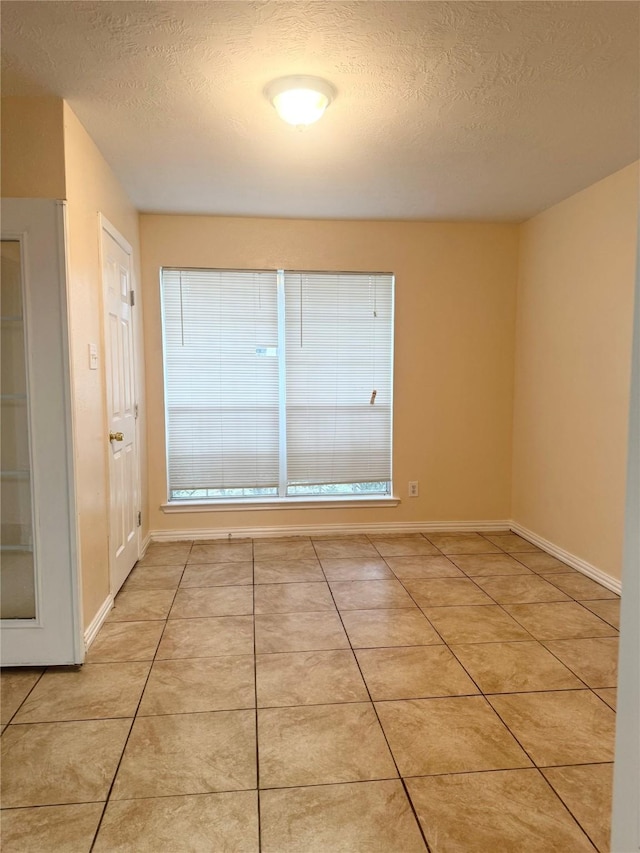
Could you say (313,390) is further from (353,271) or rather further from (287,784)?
(287,784)

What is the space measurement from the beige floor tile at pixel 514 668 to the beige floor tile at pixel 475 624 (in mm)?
67

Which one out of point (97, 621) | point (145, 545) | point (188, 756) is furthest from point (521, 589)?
point (145, 545)

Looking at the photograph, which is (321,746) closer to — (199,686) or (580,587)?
(199,686)

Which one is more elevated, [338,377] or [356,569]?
[338,377]

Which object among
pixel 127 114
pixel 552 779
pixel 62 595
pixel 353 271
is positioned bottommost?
pixel 552 779

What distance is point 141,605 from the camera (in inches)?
113

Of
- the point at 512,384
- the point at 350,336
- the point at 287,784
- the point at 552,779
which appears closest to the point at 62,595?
the point at 287,784

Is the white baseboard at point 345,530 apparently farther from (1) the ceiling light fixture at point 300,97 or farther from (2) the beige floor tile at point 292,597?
(1) the ceiling light fixture at point 300,97

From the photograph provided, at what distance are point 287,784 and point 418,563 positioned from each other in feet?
6.96

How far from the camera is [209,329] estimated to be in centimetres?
398

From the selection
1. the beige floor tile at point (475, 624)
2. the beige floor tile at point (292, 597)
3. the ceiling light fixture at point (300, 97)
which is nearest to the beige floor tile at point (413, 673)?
the beige floor tile at point (475, 624)

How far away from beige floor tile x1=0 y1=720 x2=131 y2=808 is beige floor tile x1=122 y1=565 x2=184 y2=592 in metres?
1.26

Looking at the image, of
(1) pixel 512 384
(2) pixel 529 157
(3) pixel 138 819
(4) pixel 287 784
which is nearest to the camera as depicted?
(3) pixel 138 819

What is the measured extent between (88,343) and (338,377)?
2100 millimetres
